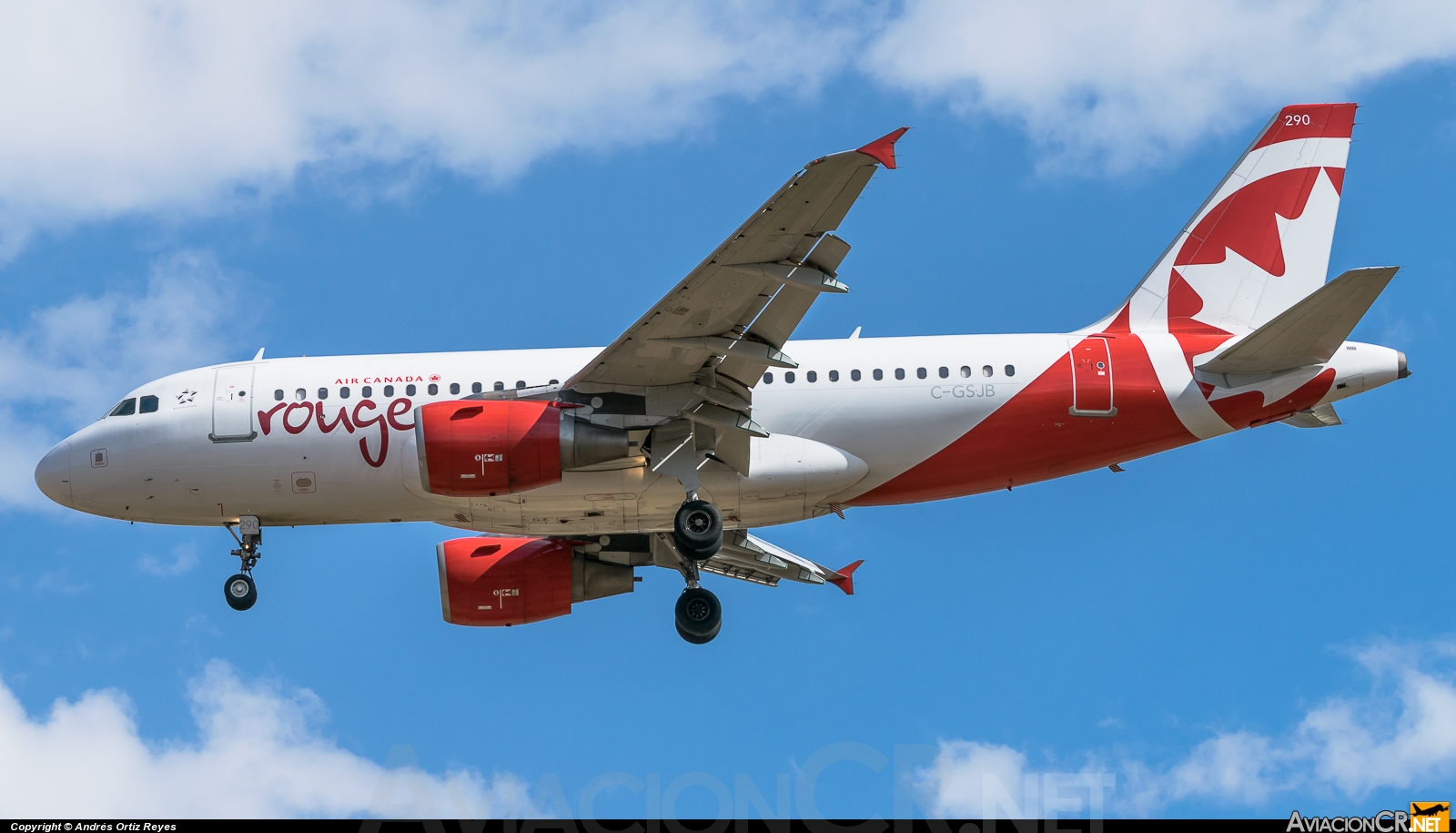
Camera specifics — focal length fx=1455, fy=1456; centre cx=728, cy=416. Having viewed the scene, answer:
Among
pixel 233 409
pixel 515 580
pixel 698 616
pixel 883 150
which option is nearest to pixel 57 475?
pixel 233 409

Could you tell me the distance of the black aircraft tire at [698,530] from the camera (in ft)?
73.3

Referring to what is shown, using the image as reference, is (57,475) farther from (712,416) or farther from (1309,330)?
(1309,330)

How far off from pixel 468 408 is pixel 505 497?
200 centimetres

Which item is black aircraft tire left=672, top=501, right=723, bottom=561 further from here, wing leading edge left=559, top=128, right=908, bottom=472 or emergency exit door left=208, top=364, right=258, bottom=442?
emergency exit door left=208, top=364, right=258, bottom=442

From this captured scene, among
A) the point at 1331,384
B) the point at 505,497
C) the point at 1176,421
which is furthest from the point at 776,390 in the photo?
the point at 1331,384

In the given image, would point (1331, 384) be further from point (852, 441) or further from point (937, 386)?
point (852, 441)

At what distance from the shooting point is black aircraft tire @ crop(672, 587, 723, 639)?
80.0 feet

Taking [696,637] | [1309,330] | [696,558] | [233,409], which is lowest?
[696,637]

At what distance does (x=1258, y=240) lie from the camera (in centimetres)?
2598

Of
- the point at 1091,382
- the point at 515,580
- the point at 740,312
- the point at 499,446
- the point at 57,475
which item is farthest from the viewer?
the point at 515,580

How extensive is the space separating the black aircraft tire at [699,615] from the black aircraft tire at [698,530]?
209 cm

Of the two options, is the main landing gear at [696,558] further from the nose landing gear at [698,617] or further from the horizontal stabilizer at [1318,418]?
the horizontal stabilizer at [1318,418]

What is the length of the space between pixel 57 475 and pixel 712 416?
11455 mm

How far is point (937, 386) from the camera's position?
23531 mm
